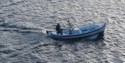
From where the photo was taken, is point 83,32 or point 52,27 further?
point 52,27

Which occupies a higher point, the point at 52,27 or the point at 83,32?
the point at 52,27

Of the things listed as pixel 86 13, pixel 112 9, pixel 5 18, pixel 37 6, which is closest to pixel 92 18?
pixel 86 13

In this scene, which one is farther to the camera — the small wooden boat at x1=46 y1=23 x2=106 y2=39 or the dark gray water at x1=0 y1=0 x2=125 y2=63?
the small wooden boat at x1=46 y1=23 x2=106 y2=39

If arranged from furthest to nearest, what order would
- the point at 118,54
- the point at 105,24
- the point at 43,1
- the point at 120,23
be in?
1. the point at 43,1
2. the point at 120,23
3. the point at 105,24
4. the point at 118,54

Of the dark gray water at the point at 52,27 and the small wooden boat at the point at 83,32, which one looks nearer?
the dark gray water at the point at 52,27

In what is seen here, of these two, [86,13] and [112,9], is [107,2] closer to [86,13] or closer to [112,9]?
[112,9]
